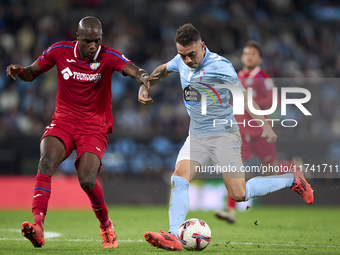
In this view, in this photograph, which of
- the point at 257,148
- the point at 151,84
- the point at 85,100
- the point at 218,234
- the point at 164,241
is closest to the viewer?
the point at 164,241

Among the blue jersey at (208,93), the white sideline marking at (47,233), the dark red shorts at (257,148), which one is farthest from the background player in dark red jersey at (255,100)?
the white sideline marking at (47,233)

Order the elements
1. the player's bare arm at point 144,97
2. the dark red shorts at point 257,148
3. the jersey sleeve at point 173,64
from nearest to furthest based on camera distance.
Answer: the player's bare arm at point 144,97 < the jersey sleeve at point 173,64 < the dark red shorts at point 257,148

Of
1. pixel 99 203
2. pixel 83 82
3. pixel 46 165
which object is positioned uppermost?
pixel 83 82

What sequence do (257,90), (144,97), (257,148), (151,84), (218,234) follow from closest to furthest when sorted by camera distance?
(144,97) < (151,84) < (218,234) < (257,148) < (257,90)

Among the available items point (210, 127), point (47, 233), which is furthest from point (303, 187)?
point (47, 233)

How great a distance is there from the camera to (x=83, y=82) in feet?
19.0

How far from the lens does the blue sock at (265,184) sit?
5.87 metres

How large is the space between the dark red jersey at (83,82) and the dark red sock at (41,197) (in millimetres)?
764

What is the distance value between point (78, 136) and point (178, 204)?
129 cm

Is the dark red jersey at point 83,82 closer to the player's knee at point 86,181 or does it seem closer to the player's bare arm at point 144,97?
the player's bare arm at point 144,97

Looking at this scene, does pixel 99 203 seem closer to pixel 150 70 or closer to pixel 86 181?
→ pixel 86 181

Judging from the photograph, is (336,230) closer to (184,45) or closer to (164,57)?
(184,45)

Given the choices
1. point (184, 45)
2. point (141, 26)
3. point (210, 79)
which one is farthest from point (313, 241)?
point (141, 26)

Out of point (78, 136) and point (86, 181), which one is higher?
point (78, 136)
